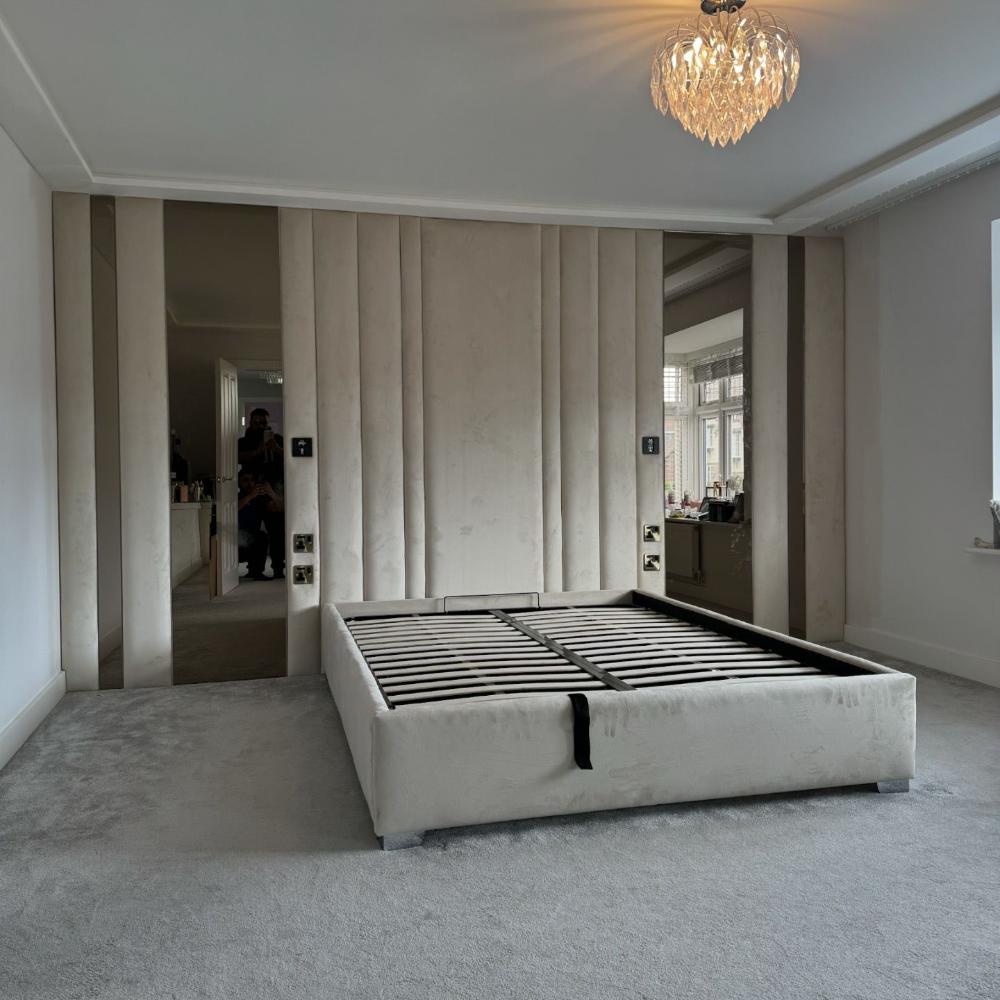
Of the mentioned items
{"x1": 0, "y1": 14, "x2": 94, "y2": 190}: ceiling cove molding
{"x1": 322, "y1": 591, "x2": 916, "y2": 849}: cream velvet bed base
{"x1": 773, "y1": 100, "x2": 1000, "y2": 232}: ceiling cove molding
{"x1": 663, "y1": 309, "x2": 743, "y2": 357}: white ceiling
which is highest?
{"x1": 773, "y1": 100, "x2": 1000, "y2": 232}: ceiling cove molding

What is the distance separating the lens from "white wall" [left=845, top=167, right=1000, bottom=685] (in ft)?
13.5

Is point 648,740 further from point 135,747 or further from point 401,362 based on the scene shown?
point 401,362

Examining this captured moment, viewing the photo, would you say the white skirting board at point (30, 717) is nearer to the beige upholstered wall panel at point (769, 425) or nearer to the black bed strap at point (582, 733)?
the black bed strap at point (582, 733)

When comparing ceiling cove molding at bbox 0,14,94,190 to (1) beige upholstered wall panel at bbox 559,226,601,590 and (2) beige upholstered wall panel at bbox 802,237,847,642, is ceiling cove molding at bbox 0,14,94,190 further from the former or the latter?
(2) beige upholstered wall panel at bbox 802,237,847,642

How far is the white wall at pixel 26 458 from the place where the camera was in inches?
130

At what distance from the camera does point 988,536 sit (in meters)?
4.08

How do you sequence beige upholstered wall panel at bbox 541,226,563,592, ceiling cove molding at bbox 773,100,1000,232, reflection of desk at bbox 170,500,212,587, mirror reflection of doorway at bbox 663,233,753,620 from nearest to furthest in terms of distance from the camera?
1. ceiling cove molding at bbox 773,100,1000,232
2. beige upholstered wall panel at bbox 541,226,563,592
3. mirror reflection of doorway at bbox 663,233,753,620
4. reflection of desk at bbox 170,500,212,587

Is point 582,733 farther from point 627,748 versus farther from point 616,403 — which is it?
point 616,403

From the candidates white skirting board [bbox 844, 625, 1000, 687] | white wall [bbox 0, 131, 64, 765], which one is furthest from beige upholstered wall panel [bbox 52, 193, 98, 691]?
white skirting board [bbox 844, 625, 1000, 687]

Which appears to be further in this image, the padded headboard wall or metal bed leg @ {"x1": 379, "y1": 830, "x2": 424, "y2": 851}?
the padded headboard wall

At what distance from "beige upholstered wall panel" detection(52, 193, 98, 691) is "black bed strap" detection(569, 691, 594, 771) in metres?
2.78

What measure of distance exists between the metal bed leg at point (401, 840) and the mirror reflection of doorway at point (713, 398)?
2.94 meters

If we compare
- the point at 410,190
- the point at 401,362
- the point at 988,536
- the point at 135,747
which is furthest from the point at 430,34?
the point at 988,536

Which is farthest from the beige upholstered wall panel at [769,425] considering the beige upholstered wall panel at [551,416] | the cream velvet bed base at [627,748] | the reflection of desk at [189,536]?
the reflection of desk at [189,536]
